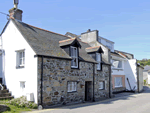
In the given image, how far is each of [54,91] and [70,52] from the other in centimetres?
368

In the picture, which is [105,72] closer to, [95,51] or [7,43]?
[95,51]

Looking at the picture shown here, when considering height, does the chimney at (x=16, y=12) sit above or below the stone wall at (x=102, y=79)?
above

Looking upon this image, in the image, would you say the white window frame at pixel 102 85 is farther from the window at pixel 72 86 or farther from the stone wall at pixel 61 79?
the window at pixel 72 86

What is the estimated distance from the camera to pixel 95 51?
1709cm

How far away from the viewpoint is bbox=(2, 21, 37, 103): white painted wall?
1151 centimetres

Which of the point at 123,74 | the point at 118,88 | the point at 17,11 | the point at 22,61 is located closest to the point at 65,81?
the point at 22,61

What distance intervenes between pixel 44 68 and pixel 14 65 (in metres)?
3.12

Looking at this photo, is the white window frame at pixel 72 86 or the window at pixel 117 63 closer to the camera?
the white window frame at pixel 72 86

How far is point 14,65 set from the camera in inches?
516

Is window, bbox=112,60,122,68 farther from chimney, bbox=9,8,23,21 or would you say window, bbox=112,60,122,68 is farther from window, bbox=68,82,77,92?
chimney, bbox=9,8,23,21

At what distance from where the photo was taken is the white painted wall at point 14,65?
1151cm

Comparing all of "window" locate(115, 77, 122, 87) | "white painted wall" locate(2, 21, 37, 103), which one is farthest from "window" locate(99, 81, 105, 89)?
"white painted wall" locate(2, 21, 37, 103)

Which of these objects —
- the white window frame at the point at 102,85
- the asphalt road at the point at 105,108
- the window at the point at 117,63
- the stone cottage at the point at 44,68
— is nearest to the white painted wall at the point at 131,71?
the window at the point at 117,63

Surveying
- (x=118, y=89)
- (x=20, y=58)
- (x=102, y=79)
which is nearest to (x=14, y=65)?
(x=20, y=58)
